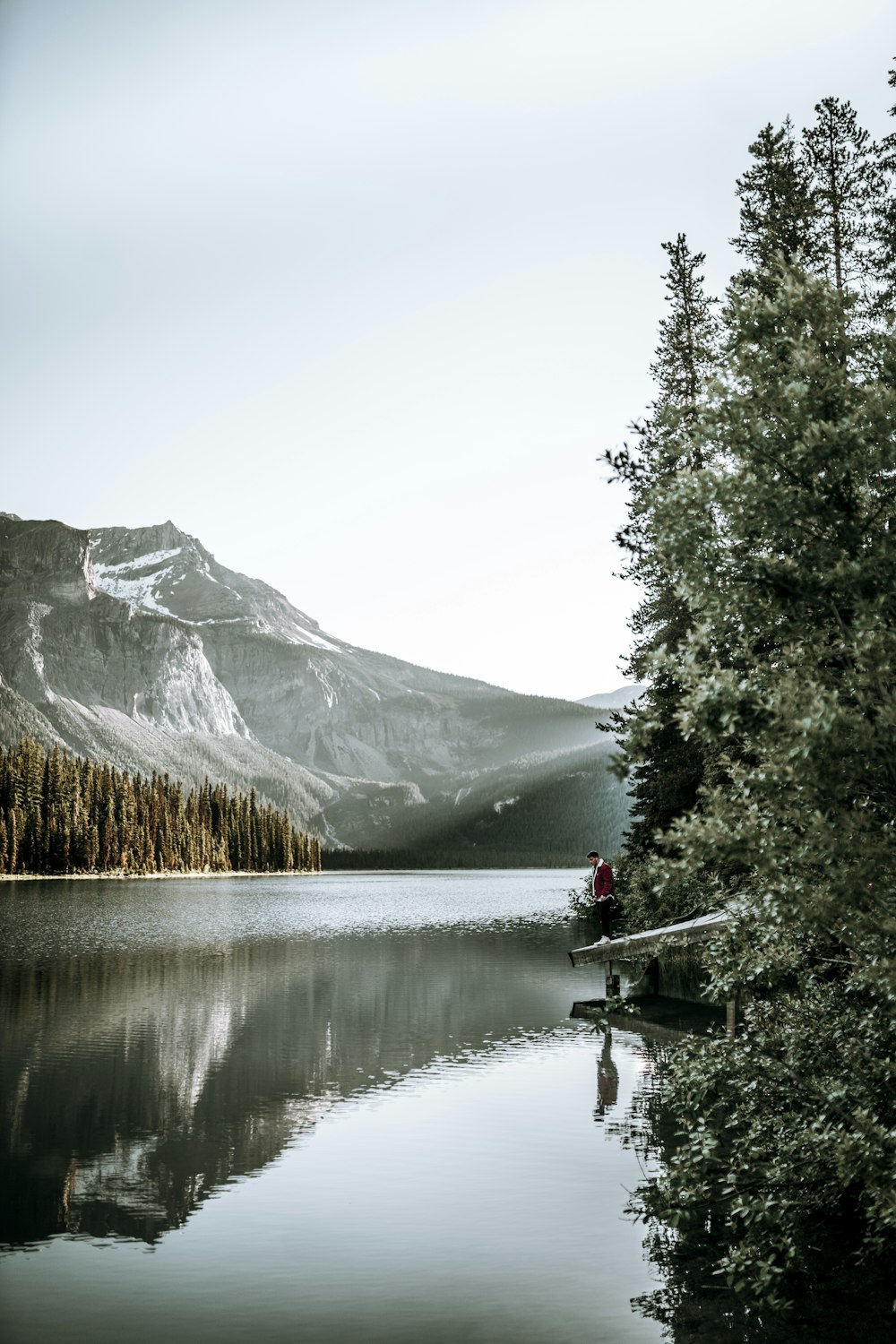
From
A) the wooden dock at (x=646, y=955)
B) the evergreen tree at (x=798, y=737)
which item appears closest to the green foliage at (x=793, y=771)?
the evergreen tree at (x=798, y=737)

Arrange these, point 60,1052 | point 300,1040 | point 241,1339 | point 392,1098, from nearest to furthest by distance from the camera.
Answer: point 241,1339, point 392,1098, point 60,1052, point 300,1040

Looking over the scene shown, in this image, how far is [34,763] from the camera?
488 feet

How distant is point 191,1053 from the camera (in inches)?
960

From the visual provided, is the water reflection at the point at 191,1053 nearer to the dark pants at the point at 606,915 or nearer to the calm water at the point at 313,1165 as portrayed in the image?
the calm water at the point at 313,1165

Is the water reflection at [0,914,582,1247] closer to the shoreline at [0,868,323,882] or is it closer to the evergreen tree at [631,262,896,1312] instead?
the evergreen tree at [631,262,896,1312]

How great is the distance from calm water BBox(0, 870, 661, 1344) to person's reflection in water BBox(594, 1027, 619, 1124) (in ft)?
0.35

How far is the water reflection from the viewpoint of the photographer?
14.9 metres

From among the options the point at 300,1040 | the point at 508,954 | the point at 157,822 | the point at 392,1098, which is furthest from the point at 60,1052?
the point at 157,822

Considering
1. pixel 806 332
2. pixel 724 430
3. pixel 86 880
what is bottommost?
pixel 86 880

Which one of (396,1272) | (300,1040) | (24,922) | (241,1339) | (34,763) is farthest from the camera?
(34,763)

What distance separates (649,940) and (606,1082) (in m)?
5.33

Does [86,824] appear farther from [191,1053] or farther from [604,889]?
[191,1053]

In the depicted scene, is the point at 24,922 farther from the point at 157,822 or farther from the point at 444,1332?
the point at 157,822

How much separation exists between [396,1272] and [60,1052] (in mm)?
13828
